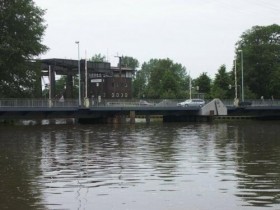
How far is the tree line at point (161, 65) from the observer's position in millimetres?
74000

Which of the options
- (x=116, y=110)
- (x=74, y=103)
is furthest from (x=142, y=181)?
(x=116, y=110)

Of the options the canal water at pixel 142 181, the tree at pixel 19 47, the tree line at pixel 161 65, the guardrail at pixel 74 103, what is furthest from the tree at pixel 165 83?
the canal water at pixel 142 181

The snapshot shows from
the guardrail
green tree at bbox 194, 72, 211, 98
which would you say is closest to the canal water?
the guardrail

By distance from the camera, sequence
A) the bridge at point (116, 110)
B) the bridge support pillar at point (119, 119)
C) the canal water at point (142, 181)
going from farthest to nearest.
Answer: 1. the bridge support pillar at point (119, 119)
2. the bridge at point (116, 110)
3. the canal water at point (142, 181)

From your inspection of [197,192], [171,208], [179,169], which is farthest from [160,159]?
[171,208]

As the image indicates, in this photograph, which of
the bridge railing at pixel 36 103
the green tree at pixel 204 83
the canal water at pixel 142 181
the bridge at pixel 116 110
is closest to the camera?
the canal water at pixel 142 181

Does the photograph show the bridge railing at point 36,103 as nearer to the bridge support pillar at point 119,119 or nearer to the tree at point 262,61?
the bridge support pillar at point 119,119

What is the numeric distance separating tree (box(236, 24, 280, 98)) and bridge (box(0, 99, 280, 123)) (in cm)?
2389

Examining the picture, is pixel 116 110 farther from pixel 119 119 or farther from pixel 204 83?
pixel 204 83

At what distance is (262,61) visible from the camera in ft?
384

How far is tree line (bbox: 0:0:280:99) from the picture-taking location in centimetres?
7400

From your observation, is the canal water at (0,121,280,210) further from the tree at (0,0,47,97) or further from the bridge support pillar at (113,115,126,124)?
the bridge support pillar at (113,115,126,124)

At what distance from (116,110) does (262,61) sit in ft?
170

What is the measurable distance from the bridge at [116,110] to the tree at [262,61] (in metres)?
23.9
